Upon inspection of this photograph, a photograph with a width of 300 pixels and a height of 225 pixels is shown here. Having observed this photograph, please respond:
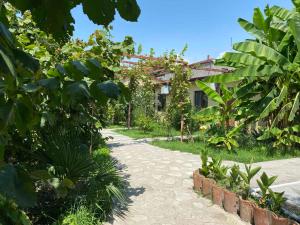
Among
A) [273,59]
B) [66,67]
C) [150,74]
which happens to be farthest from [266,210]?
[150,74]

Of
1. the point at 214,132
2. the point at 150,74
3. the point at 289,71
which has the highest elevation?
the point at 150,74

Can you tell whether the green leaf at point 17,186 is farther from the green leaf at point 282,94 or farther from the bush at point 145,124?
the bush at point 145,124

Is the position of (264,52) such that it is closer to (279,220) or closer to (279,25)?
(279,25)

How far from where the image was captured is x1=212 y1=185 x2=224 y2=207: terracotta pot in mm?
5929

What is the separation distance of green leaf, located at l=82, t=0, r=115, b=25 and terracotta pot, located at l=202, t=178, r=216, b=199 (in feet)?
18.6

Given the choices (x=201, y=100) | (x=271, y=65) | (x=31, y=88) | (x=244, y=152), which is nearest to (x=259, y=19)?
(x=271, y=65)

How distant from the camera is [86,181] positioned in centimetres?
541

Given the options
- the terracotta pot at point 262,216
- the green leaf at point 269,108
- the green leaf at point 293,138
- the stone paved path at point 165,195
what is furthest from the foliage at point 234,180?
the green leaf at point 293,138

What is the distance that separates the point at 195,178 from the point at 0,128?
6.33 meters

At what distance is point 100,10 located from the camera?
1006mm

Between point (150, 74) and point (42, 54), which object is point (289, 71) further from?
point (150, 74)

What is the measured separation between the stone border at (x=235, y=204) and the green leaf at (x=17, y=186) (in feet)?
14.5

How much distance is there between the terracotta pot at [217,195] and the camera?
19.5 feet

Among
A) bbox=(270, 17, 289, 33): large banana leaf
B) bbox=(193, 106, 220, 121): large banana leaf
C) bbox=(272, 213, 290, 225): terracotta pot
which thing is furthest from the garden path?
bbox=(270, 17, 289, 33): large banana leaf
